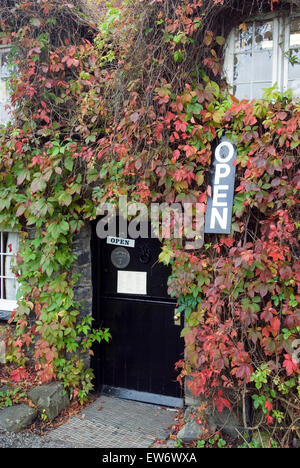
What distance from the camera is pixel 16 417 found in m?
4.31

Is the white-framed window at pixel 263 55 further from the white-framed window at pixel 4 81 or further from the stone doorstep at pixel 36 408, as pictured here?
the stone doorstep at pixel 36 408

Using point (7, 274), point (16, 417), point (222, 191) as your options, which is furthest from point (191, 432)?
point (7, 274)

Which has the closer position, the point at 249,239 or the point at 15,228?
the point at 249,239

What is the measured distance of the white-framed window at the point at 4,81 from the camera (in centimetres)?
547

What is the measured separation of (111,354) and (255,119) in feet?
10.7

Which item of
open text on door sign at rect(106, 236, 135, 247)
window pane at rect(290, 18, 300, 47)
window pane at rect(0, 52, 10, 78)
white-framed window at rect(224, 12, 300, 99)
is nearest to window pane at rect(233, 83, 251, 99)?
white-framed window at rect(224, 12, 300, 99)

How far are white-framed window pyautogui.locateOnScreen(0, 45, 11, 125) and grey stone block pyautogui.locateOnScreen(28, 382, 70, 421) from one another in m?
3.43

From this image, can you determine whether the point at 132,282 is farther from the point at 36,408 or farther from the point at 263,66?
the point at 263,66

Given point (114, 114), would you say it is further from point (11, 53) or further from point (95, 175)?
point (11, 53)

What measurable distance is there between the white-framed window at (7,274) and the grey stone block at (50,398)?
1.25 m

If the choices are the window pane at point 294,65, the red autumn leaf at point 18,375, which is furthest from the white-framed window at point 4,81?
the window pane at point 294,65

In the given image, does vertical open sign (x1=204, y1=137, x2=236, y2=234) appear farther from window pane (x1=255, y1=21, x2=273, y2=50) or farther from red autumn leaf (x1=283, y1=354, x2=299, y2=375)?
red autumn leaf (x1=283, y1=354, x2=299, y2=375)

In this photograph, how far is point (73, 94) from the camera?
15.7 feet
